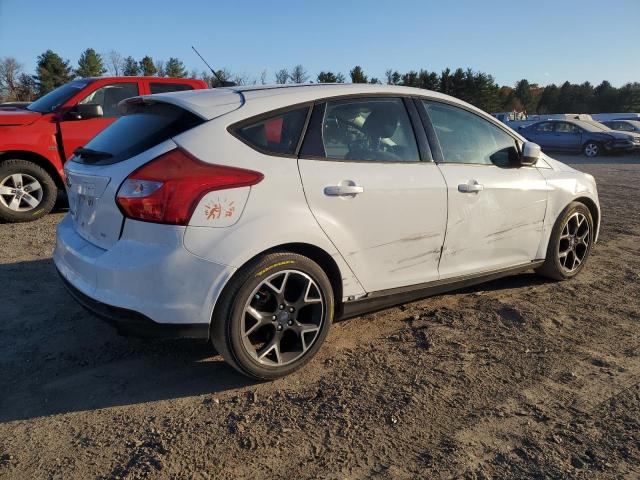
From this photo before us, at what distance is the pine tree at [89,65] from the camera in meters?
57.2

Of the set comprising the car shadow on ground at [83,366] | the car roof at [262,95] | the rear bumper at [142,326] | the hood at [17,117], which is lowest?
the car shadow on ground at [83,366]

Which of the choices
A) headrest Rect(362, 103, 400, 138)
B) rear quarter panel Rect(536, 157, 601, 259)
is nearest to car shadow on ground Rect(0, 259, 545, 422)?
headrest Rect(362, 103, 400, 138)

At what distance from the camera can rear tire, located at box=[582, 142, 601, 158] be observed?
19716 mm

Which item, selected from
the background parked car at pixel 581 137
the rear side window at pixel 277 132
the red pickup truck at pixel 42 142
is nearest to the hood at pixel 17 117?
the red pickup truck at pixel 42 142

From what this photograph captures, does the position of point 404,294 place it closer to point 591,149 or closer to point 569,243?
point 569,243

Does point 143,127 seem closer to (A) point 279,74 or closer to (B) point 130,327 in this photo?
(B) point 130,327

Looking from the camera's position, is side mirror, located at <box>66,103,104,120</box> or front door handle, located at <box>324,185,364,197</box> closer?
front door handle, located at <box>324,185,364,197</box>

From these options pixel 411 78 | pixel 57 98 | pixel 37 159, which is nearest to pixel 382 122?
pixel 37 159

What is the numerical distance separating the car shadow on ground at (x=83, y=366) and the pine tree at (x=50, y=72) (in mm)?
58839

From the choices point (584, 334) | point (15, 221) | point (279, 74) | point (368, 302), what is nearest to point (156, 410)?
point (368, 302)

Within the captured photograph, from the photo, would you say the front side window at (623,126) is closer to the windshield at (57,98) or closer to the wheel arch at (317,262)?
the windshield at (57,98)

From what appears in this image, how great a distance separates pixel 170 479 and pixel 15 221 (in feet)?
18.8

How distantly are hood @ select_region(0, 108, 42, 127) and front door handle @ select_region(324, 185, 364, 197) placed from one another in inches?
213

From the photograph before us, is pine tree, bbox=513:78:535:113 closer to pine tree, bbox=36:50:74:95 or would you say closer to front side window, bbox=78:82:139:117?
pine tree, bbox=36:50:74:95
